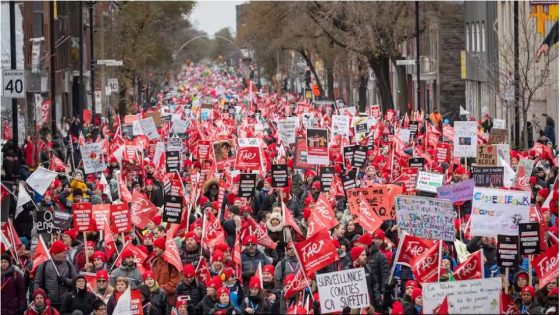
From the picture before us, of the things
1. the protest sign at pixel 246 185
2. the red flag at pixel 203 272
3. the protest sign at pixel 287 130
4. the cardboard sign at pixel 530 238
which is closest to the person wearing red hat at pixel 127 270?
the red flag at pixel 203 272

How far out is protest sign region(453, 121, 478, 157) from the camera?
28.8 metres

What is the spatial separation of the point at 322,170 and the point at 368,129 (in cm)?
1174

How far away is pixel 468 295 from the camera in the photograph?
12.4 meters

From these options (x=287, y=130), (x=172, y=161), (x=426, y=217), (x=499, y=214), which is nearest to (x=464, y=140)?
(x=172, y=161)

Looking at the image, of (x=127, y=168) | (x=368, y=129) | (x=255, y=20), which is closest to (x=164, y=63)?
(x=255, y=20)

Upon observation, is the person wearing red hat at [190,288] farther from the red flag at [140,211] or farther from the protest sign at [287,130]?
the protest sign at [287,130]

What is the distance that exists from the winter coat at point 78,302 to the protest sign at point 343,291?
2.91 m

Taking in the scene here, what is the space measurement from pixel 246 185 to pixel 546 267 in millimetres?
8718

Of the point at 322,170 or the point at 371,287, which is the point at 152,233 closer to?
the point at 371,287

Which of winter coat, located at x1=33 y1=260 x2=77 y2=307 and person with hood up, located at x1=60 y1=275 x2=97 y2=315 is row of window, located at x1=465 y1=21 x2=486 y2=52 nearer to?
winter coat, located at x1=33 y1=260 x2=77 y2=307

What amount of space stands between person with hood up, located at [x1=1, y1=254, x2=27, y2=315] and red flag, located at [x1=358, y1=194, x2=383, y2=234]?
4.31 meters

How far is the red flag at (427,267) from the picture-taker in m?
15.3

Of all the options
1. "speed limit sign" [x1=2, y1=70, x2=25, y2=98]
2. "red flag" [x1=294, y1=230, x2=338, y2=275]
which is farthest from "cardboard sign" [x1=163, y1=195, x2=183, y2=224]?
"speed limit sign" [x1=2, y1=70, x2=25, y2=98]

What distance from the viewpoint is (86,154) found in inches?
1112
